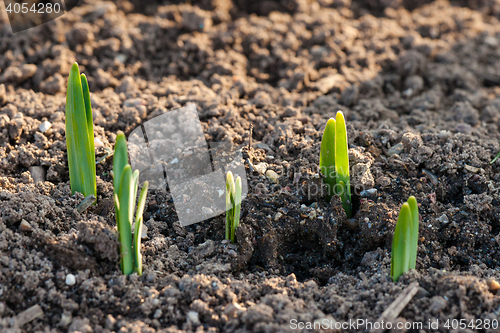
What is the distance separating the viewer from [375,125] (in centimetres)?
278

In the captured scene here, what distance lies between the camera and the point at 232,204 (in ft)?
6.31

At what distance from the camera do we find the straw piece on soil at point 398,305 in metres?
1.62

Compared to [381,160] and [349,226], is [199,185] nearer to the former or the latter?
[349,226]

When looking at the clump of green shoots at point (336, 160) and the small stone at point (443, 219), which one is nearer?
the clump of green shoots at point (336, 160)

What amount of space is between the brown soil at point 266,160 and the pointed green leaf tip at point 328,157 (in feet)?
0.22

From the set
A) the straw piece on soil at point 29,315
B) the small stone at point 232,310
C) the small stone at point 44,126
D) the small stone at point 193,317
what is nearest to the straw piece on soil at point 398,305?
the small stone at point 232,310

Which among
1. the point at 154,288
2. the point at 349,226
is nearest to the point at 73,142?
the point at 154,288

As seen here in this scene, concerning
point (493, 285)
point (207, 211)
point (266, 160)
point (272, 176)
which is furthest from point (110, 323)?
point (493, 285)

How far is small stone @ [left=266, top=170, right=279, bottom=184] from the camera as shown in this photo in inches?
87.6

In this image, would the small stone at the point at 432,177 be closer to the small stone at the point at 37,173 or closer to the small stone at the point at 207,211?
the small stone at the point at 207,211

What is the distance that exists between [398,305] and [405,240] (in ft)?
0.81

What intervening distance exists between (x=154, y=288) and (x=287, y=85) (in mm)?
1937

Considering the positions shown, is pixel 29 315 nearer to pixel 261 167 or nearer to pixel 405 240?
pixel 261 167

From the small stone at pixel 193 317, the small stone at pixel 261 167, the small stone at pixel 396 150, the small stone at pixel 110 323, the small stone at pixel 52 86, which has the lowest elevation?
the small stone at pixel 193 317
